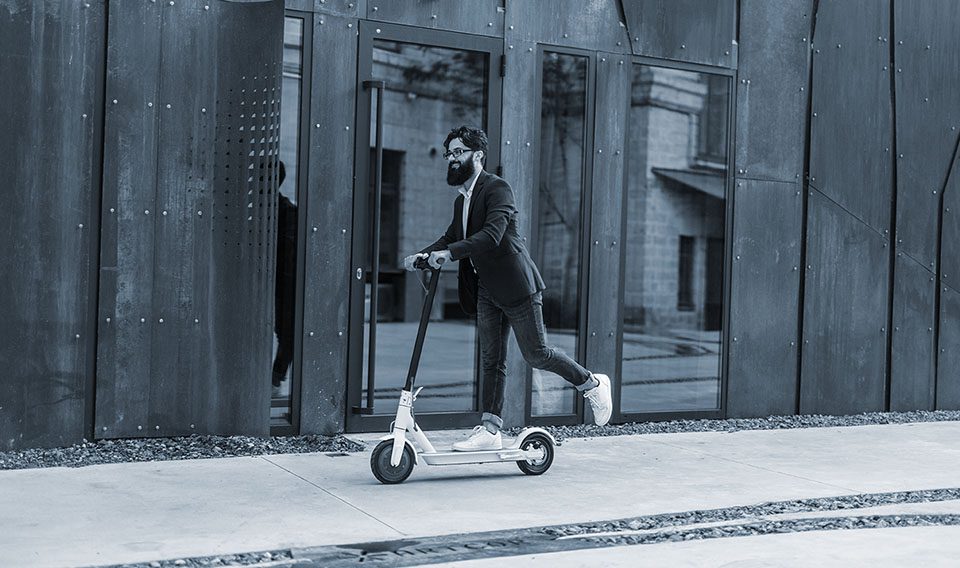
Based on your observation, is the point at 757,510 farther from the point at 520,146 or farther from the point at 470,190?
the point at 520,146

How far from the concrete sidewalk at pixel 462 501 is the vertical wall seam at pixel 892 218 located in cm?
189

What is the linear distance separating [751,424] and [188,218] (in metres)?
4.52

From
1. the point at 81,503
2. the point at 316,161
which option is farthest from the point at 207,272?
the point at 81,503

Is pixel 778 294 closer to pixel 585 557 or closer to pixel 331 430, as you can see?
pixel 331 430

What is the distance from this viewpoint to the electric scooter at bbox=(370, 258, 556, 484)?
627cm

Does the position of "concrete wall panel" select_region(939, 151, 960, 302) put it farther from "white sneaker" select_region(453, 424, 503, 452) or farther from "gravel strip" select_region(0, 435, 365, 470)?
"gravel strip" select_region(0, 435, 365, 470)

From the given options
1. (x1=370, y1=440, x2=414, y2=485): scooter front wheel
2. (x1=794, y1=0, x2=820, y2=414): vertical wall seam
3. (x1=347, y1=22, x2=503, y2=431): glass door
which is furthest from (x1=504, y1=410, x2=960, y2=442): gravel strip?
(x1=370, y1=440, x2=414, y2=485): scooter front wheel

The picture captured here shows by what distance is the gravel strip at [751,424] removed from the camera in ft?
28.1

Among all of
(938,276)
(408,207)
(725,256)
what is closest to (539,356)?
(725,256)

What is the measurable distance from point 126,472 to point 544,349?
7.65 feet

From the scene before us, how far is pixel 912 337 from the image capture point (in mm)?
10125

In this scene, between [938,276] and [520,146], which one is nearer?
[520,146]

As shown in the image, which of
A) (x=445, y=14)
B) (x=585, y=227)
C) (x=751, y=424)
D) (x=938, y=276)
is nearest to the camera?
(x=445, y=14)

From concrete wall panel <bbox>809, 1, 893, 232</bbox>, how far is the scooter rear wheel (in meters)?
3.92
